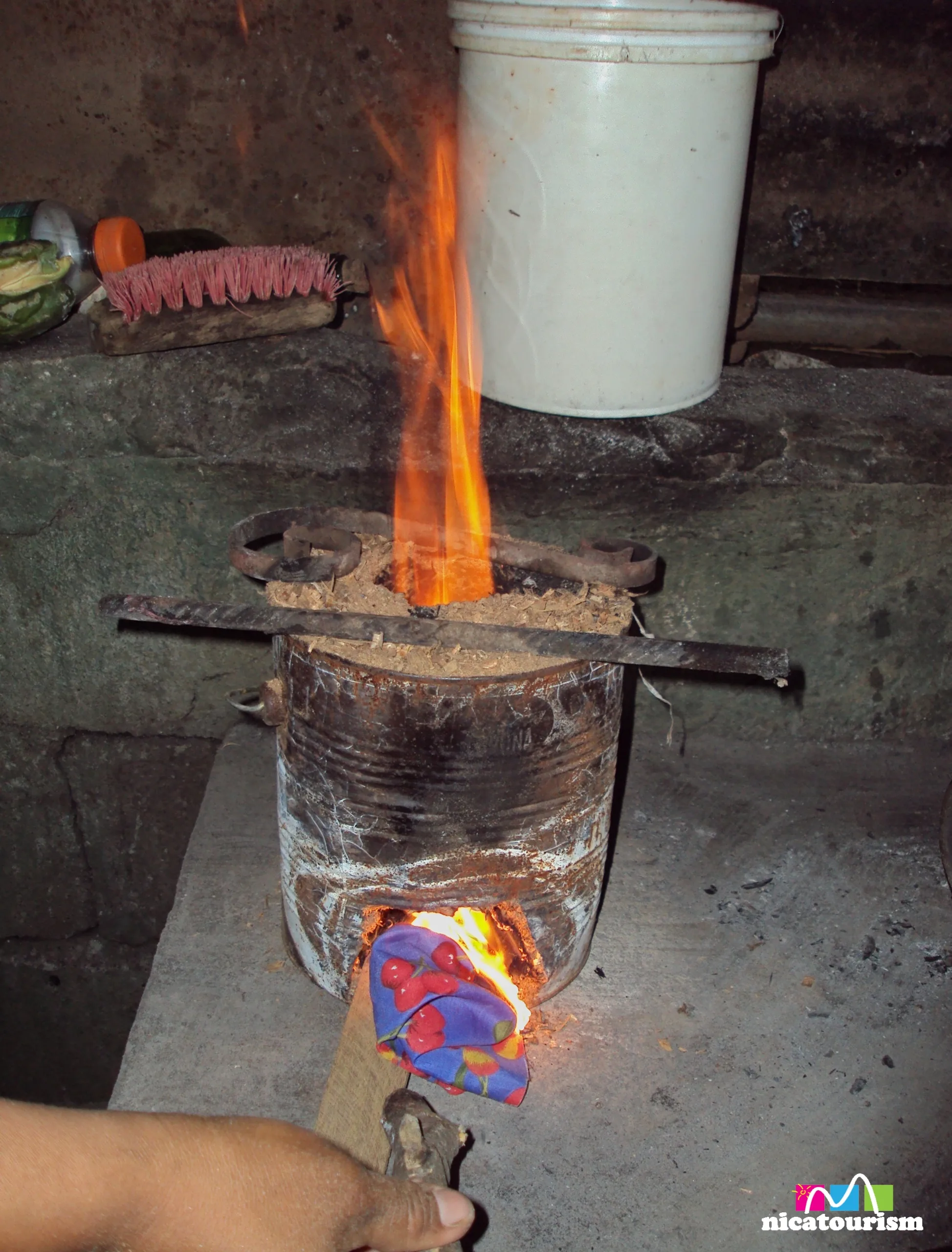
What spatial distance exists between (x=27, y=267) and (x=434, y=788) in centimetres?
163

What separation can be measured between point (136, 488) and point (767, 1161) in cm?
191

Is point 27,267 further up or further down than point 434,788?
further up

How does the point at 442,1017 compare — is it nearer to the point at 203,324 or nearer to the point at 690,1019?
the point at 690,1019

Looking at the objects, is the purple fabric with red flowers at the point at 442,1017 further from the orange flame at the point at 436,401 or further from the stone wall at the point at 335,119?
the stone wall at the point at 335,119

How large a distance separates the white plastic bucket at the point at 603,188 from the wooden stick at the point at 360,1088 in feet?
4.26

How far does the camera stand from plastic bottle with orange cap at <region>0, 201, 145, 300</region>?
2.59 meters

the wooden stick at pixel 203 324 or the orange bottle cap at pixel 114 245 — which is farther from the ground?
the orange bottle cap at pixel 114 245

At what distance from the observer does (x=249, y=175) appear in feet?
9.23

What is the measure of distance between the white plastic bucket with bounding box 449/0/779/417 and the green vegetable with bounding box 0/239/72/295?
1.00 meters

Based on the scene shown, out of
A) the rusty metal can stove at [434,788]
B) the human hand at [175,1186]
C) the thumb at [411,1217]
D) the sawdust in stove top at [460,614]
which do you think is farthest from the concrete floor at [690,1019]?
the sawdust in stove top at [460,614]

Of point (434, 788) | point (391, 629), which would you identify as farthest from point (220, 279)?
point (434, 788)

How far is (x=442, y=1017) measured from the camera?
1942mm

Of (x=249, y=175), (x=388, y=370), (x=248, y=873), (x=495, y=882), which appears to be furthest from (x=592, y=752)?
(x=249, y=175)

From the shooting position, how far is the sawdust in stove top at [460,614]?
5.82ft
